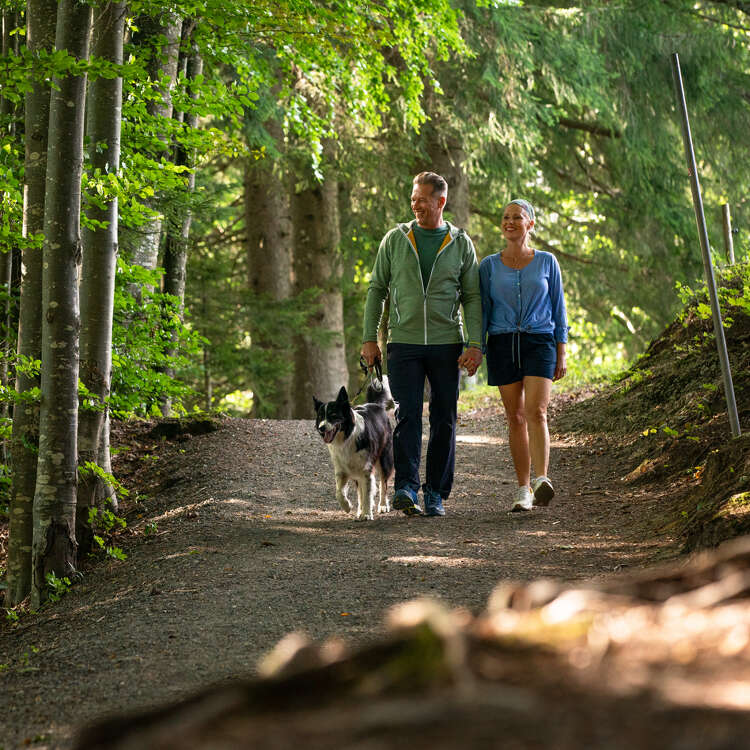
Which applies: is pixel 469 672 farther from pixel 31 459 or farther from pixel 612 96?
pixel 612 96

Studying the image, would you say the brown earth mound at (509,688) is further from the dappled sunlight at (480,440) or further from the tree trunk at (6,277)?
the dappled sunlight at (480,440)

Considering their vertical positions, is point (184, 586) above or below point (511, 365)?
below

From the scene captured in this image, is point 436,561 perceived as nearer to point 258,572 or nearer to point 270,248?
point 258,572

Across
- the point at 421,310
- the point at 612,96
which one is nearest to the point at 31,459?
the point at 421,310

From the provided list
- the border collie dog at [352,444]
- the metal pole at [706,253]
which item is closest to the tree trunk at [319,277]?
the border collie dog at [352,444]

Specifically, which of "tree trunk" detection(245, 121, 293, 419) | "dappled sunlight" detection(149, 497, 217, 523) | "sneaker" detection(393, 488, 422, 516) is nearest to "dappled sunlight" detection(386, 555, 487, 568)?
"sneaker" detection(393, 488, 422, 516)

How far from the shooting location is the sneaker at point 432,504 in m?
7.19

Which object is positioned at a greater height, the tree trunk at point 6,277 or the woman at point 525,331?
the tree trunk at point 6,277

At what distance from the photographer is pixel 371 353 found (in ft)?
23.4

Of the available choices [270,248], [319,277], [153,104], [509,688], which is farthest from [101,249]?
[270,248]

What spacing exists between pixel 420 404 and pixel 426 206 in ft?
5.27

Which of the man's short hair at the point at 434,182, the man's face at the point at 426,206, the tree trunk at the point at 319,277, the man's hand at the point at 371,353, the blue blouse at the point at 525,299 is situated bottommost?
the man's hand at the point at 371,353

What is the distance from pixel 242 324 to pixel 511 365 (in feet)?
37.6

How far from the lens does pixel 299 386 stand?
62.5 ft
